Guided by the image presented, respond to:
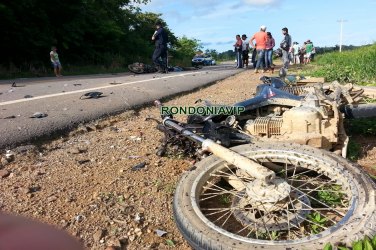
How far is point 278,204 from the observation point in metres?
2.20

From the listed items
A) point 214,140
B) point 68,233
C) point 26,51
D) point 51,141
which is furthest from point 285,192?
point 26,51

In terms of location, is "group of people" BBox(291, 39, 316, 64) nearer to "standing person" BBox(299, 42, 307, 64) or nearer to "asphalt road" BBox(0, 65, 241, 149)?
"standing person" BBox(299, 42, 307, 64)

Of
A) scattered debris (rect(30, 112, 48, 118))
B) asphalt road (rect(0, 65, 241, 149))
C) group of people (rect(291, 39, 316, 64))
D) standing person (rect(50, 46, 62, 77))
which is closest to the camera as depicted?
asphalt road (rect(0, 65, 241, 149))

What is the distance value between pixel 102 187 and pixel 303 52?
25.3 metres

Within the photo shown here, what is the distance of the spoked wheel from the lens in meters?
1.96

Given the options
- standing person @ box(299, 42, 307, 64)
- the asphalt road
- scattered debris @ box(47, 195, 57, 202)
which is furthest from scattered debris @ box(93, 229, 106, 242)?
standing person @ box(299, 42, 307, 64)

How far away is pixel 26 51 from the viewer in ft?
59.3

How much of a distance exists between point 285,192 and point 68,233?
1.29 m

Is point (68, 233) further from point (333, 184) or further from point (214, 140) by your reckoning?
point (333, 184)

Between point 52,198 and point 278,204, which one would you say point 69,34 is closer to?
point 52,198

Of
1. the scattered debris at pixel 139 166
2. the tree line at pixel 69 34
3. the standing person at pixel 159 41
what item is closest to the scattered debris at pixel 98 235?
the scattered debris at pixel 139 166

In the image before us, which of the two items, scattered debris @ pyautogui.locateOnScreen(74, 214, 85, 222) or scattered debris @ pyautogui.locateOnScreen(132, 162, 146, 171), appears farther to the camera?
scattered debris @ pyautogui.locateOnScreen(132, 162, 146, 171)

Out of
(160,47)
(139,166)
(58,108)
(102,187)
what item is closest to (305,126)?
(139,166)

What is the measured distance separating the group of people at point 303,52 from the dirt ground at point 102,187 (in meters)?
22.0
